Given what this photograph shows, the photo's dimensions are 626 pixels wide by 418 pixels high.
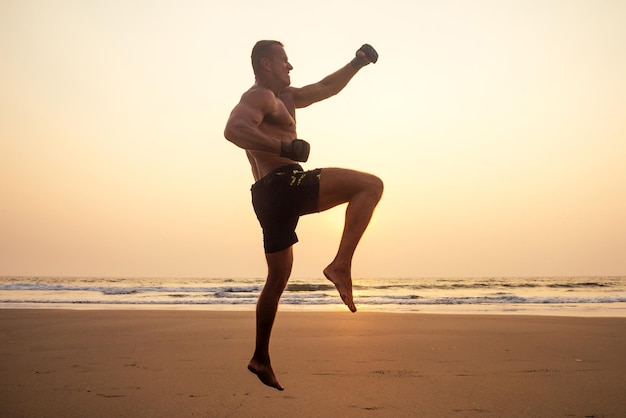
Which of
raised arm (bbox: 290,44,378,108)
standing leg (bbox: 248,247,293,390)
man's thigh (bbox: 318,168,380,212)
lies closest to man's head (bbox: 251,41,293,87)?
raised arm (bbox: 290,44,378,108)

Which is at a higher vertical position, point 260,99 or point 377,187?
point 260,99

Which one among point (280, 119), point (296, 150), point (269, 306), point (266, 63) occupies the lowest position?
point (269, 306)

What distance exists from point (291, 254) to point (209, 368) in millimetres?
3025

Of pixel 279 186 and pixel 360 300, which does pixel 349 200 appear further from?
pixel 360 300

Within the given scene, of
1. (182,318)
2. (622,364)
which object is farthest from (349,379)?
(182,318)

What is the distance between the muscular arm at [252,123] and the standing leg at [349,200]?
1.33ft

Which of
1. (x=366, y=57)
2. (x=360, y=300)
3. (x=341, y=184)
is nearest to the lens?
(x=341, y=184)

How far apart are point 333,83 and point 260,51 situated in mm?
702

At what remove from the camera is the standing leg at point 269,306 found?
340cm

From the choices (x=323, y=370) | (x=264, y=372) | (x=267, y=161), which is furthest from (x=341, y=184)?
(x=323, y=370)

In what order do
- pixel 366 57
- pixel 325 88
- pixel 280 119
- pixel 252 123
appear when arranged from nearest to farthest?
pixel 252 123 < pixel 280 119 < pixel 366 57 < pixel 325 88

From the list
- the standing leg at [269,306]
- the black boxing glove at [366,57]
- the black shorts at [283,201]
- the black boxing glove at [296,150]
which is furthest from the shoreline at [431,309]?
the black boxing glove at [296,150]

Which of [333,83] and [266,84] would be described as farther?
[333,83]

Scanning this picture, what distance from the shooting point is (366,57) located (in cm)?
372
